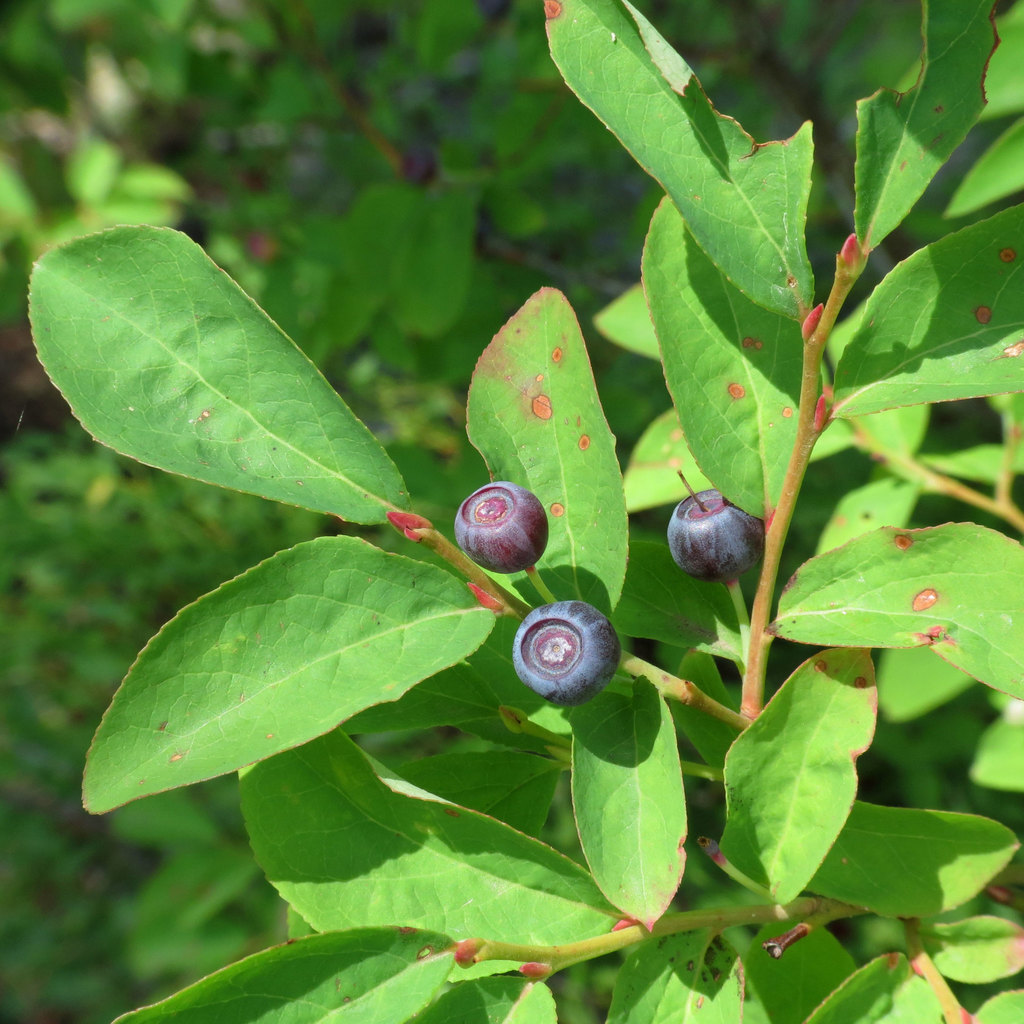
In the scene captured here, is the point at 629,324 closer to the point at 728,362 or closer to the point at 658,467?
the point at 658,467

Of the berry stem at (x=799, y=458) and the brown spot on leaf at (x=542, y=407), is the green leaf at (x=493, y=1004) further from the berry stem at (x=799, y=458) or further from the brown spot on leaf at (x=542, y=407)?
the brown spot on leaf at (x=542, y=407)

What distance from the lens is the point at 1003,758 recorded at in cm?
155

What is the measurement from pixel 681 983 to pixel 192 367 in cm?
65

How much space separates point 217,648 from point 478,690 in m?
0.28

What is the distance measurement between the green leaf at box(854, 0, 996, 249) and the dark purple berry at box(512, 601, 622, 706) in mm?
359

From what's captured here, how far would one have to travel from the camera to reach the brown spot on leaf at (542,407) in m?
0.86

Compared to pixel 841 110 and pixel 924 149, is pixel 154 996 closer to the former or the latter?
pixel 924 149

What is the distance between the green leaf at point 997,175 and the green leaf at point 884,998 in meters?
1.04

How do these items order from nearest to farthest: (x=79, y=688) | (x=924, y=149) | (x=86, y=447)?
(x=924, y=149) < (x=79, y=688) < (x=86, y=447)

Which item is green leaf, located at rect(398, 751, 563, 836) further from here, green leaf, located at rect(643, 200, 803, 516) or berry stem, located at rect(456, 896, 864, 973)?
green leaf, located at rect(643, 200, 803, 516)

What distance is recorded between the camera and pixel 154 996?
317cm

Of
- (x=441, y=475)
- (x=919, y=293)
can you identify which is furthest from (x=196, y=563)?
(x=919, y=293)

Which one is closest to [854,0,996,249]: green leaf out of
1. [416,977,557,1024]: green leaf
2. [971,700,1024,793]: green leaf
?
[416,977,557,1024]: green leaf

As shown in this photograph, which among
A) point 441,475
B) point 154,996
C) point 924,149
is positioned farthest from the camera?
point 154,996
